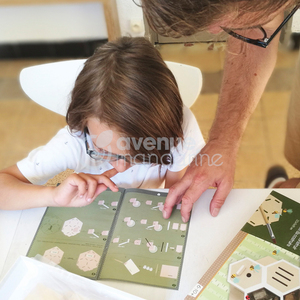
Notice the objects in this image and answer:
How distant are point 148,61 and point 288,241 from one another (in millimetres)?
495

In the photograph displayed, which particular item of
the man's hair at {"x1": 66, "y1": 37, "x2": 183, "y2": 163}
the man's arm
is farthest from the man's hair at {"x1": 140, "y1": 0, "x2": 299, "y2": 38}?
the man's arm

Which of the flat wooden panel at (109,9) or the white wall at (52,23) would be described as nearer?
the flat wooden panel at (109,9)

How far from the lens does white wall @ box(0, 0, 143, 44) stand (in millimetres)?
2305

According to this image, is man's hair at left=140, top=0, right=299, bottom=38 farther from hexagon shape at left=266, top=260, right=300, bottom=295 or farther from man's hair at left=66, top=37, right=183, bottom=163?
hexagon shape at left=266, top=260, right=300, bottom=295

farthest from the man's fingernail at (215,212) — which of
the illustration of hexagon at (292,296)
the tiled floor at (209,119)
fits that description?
the tiled floor at (209,119)

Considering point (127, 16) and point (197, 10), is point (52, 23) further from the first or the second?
point (197, 10)

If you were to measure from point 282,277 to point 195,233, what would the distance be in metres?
0.19

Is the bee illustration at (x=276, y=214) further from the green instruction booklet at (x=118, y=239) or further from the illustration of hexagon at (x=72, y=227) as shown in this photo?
the illustration of hexagon at (x=72, y=227)

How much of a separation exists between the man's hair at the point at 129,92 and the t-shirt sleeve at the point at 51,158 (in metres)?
0.10

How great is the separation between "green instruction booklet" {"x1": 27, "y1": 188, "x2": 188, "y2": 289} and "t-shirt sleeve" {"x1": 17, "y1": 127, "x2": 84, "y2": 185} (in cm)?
14

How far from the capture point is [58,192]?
768 millimetres

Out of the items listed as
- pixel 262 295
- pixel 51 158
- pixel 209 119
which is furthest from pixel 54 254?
pixel 209 119

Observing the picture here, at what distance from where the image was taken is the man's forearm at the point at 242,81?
0.97 m

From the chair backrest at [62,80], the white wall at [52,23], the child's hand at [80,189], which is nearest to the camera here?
the child's hand at [80,189]
